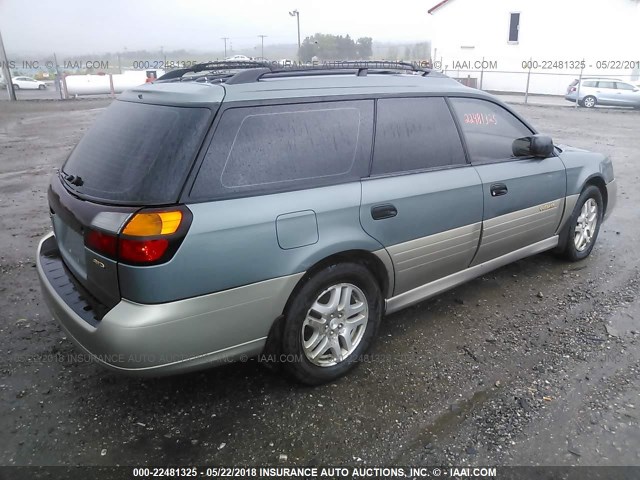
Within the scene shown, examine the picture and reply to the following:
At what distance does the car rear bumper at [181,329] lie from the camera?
7.50ft

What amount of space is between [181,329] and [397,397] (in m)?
1.32

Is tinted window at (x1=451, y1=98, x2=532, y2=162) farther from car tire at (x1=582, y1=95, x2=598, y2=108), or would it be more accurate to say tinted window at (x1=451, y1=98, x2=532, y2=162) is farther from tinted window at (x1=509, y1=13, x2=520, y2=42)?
tinted window at (x1=509, y1=13, x2=520, y2=42)

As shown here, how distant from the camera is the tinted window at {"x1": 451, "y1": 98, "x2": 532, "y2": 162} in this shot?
3.62 metres

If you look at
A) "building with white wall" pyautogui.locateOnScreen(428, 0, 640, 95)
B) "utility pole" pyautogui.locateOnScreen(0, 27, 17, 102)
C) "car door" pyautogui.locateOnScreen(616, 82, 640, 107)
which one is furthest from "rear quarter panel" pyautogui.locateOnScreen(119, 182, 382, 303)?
"building with white wall" pyautogui.locateOnScreen(428, 0, 640, 95)

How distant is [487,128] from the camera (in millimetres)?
3830

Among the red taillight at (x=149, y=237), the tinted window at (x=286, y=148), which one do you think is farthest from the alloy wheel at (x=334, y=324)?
the red taillight at (x=149, y=237)

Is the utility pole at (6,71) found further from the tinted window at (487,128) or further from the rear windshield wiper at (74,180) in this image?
the tinted window at (487,128)

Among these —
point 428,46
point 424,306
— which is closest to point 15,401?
point 424,306

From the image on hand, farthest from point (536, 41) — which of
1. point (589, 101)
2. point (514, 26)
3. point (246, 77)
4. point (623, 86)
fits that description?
point (246, 77)

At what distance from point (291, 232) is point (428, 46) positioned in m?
40.4

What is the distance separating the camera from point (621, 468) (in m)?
2.36

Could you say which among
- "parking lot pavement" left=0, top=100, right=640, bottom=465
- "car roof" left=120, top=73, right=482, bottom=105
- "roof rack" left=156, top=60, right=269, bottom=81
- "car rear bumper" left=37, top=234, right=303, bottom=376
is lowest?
"parking lot pavement" left=0, top=100, right=640, bottom=465

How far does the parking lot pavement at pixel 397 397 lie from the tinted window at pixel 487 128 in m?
1.19

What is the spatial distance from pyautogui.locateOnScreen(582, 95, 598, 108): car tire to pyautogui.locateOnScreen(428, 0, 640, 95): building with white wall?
11.3 ft
